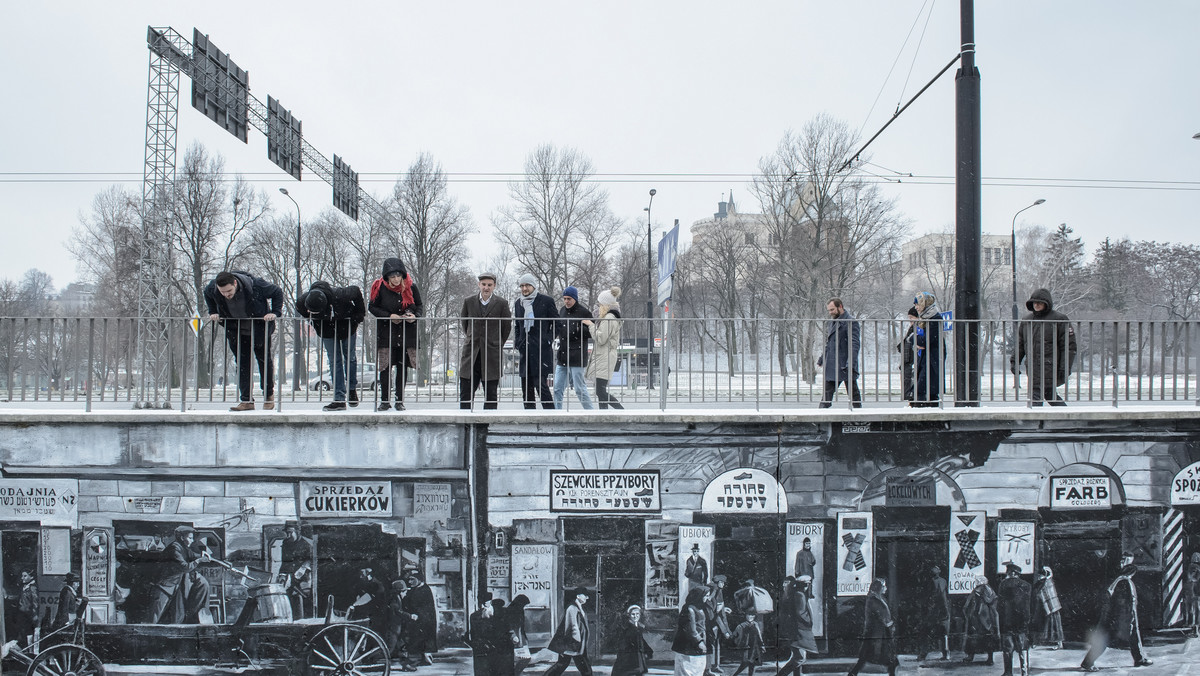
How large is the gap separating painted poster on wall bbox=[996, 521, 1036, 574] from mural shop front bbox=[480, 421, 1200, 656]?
0.01m

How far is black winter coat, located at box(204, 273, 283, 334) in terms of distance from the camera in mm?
6629

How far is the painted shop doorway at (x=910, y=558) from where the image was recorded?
6.41 m

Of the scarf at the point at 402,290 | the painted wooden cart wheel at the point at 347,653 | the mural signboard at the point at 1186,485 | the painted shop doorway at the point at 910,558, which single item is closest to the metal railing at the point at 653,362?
the scarf at the point at 402,290

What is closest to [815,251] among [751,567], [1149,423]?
[1149,423]

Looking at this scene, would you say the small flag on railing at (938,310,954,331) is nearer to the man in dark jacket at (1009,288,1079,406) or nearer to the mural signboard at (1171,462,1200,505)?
the man in dark jacket at (1009,288,1079,406)

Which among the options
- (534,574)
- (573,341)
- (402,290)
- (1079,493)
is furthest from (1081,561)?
(402,290)

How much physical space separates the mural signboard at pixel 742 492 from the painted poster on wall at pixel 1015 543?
7.53ft

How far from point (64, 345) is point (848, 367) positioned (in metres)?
7.74

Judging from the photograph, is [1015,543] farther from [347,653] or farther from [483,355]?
[347,653]

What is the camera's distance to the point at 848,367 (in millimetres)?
6227

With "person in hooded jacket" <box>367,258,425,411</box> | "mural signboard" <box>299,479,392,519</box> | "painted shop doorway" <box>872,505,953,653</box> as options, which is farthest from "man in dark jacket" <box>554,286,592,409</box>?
"painted shop doorway" <box>872,505,953,653</box>

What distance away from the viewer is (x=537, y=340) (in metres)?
6.76

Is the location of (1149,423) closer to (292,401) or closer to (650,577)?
(650,577)

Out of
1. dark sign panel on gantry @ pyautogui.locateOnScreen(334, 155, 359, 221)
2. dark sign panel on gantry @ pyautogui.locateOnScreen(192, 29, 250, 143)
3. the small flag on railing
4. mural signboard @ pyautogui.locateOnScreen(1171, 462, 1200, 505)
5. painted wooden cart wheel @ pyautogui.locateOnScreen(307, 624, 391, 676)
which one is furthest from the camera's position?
dark sign panel on gantry @ pyautogui.locateOnScreen(334, 155, 359, 221)
